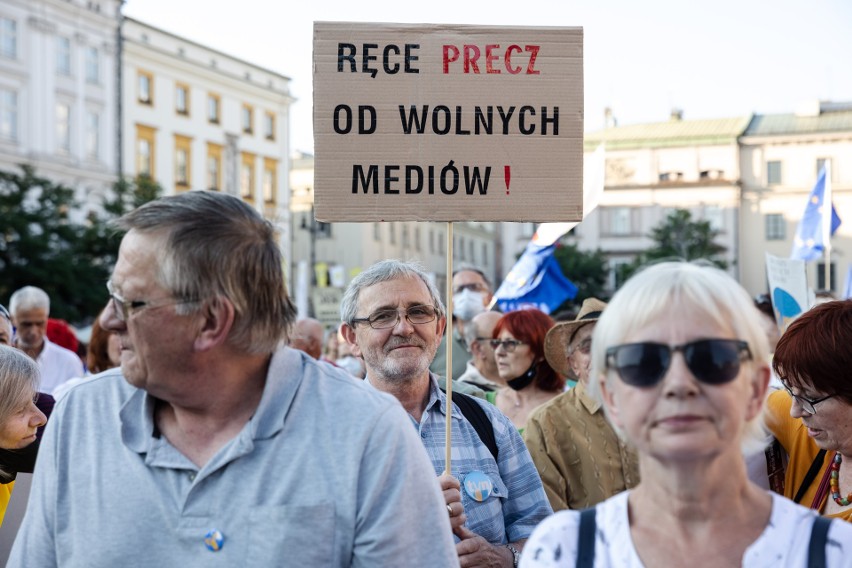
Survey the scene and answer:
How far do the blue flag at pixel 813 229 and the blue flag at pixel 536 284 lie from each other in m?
3.99

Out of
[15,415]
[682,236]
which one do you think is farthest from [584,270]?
[15,415]

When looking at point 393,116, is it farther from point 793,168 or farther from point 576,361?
point 793,168

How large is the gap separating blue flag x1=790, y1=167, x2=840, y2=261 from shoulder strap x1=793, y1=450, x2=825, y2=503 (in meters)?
10.4

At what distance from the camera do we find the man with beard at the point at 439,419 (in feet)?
12.3

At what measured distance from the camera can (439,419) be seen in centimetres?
401

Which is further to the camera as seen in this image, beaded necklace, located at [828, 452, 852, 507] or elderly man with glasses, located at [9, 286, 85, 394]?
elderly man with glasses, located at [9, 286, 85, 394]

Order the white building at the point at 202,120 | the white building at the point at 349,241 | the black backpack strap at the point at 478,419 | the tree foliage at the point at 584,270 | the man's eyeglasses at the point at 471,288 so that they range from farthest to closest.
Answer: the tree foliage at the point at 584,270 → the white building at the point at 349,241 → the white building at the point at 202,120 → the man's eyeglasses at the point at 471,288 → the black backpack strap at the point at 478,419

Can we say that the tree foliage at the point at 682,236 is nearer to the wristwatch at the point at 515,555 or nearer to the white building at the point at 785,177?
the white building at the point at 785,177

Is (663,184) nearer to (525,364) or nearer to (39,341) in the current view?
(39,341)

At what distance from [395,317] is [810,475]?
4.99ft

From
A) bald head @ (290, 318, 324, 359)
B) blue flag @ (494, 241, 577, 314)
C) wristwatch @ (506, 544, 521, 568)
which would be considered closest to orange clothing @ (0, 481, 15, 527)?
wristwatch @ (506, 544, 521, 568)

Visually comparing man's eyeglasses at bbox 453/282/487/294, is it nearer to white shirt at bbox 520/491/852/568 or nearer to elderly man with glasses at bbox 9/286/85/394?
elderly man with glasses at bbox 9/286/85/394

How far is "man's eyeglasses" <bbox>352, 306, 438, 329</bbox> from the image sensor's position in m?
4.14

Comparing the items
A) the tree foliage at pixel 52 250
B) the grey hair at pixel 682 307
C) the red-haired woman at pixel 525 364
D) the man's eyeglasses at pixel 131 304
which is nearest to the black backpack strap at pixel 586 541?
the grey hair at pixel 682 307
